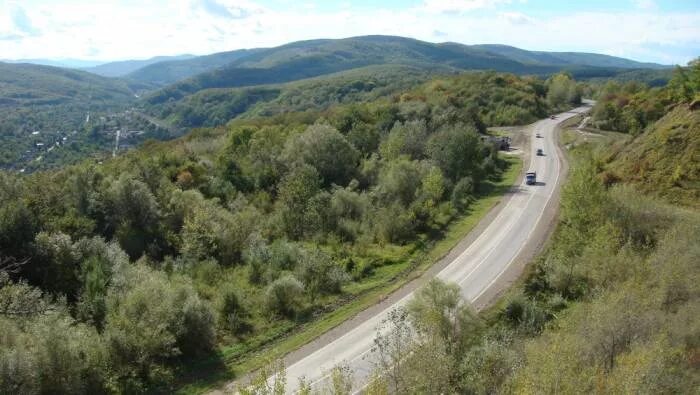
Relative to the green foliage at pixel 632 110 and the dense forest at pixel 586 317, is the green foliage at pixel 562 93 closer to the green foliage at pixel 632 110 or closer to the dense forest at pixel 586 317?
the green foliage at pixel 632 110

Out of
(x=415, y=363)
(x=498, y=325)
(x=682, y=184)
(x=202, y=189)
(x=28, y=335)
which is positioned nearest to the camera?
(x=415, y=363)

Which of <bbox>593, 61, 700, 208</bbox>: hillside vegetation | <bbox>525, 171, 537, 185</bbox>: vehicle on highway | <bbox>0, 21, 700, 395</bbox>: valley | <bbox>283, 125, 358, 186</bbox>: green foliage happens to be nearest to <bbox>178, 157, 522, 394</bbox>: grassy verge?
<bbox>0, 21, 700, 395</bbox>: valley

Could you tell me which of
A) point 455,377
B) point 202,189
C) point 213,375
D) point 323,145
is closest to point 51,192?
point 202,189

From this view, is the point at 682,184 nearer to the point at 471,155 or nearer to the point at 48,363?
the point at 471,155

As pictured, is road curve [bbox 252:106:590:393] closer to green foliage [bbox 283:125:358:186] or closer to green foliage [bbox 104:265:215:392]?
green foliage [bbox 104:265:215:392]

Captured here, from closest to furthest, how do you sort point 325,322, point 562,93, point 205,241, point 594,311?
1. point 594,311
2. point 325,322
3. point 205,241
4. point 562,93

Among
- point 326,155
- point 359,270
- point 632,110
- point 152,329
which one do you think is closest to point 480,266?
point 359,270

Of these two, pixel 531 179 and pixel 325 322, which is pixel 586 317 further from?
pixel 531 179
